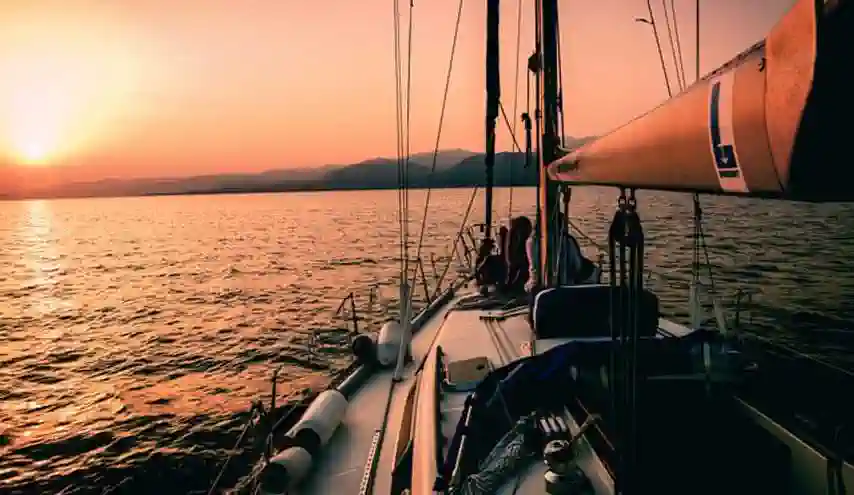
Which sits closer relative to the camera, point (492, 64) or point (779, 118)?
point (779, 118)

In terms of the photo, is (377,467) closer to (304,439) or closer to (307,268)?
(304,439)

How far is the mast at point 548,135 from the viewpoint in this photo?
884 cm

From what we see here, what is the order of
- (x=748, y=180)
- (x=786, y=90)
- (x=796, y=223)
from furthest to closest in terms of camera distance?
(x=796, y=223), (x=748, y=180), (x=786, y=90)

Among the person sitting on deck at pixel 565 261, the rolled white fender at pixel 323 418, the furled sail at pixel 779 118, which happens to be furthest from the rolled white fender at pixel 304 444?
the furled sail at pixel 779 118

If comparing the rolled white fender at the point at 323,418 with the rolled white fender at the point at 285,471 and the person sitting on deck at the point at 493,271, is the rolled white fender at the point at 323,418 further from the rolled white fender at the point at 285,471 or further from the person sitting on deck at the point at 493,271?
the person sitting on deck at the point at 493,271

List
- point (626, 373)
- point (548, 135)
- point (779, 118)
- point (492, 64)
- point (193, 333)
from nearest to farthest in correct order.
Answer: point (779, 118) → point (626, 373) → point (548, 135) → point (492, 64) → point (193, 333)

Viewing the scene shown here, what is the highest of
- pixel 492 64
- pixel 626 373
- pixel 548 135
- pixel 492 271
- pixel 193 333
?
pixel 492 64

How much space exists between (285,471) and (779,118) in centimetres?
661

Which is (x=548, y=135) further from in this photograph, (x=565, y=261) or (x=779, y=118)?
(x=779, y=118)

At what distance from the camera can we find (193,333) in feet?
75.0

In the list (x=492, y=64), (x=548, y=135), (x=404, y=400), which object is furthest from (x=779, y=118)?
(x=492, y=64)

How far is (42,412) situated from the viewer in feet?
49.9

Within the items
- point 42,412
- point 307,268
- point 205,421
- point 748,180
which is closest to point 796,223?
point 307,268

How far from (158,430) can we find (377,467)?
875cm
